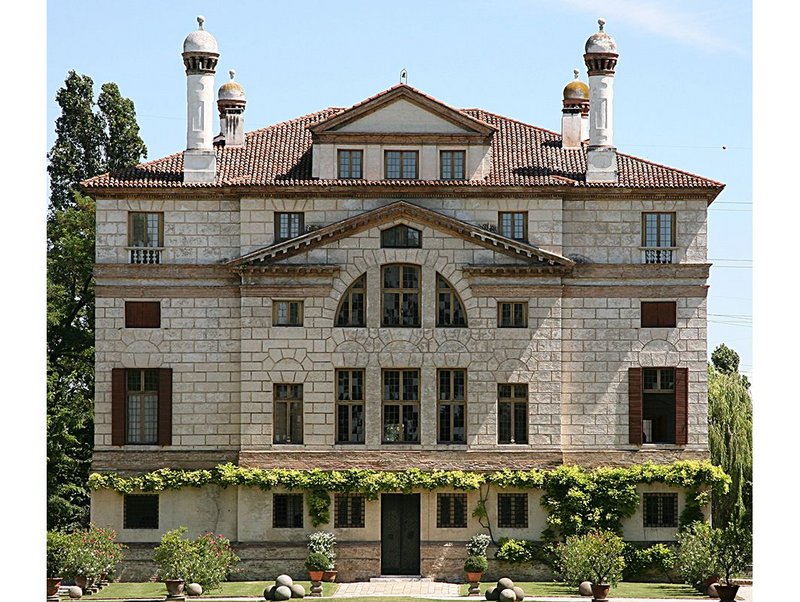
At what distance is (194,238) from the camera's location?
49219 millimetres

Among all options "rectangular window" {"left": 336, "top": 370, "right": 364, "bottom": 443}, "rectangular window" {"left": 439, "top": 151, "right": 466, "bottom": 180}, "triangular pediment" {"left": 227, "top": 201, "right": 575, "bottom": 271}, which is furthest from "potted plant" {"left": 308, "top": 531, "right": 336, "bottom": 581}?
"rectangular window" {"left": 439, "top": 151, "right": 466, "bottom": 180}

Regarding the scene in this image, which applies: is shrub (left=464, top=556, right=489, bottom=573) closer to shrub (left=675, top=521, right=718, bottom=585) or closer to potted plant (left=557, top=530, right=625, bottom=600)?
potted plant (left=557, top=530, right=625, bottom=600)

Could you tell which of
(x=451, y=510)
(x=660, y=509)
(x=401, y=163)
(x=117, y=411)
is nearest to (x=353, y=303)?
(x=401, y=163)

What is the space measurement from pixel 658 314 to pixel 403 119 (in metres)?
9.41

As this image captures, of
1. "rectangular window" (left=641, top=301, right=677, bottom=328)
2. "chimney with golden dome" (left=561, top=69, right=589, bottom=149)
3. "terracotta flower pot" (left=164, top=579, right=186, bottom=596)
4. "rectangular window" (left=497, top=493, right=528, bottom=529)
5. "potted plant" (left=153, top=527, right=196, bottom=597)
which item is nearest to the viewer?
"terracotta flower pot" (left=164, top=579, right=186, bottom=596)

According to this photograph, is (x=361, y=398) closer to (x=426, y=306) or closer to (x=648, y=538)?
(x=426, y=306)

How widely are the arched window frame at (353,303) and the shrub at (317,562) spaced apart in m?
6.67

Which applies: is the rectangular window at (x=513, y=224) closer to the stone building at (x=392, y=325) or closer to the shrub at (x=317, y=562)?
the stone building at (x=392, y=325)

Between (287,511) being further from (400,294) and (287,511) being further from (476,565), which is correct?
(400,294)

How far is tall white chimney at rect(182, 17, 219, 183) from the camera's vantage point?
49.1 m

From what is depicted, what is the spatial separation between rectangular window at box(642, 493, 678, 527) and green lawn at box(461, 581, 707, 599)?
6.42 ft

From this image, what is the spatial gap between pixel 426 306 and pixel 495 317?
79.8 inches
